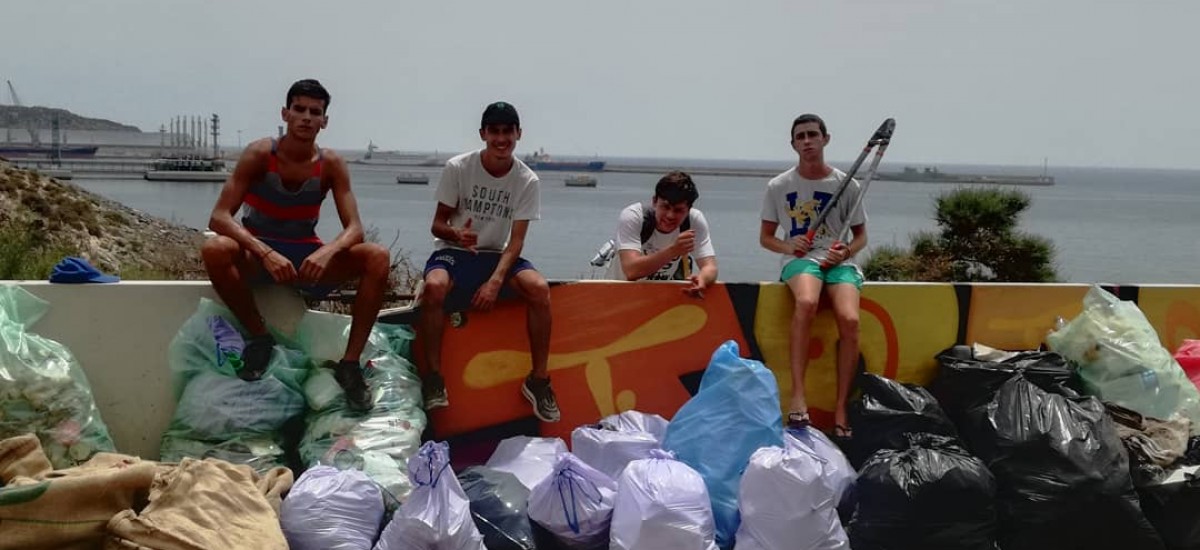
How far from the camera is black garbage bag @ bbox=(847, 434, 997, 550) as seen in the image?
14.9 feet

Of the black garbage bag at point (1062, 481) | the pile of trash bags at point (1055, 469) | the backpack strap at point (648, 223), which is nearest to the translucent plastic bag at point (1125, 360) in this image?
the pile of trash bags at point (1055, 469)

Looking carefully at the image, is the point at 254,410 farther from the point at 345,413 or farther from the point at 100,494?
the point at 100,494

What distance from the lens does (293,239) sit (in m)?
5.08

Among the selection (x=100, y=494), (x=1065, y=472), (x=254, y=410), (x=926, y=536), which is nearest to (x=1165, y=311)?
(x=1065, y=472)

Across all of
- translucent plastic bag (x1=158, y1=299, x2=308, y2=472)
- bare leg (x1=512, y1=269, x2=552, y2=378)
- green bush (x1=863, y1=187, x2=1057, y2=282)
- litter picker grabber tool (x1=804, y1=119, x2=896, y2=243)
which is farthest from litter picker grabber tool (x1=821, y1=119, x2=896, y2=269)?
green bush (x1=863, y1=187, x2=1057, y2=282)

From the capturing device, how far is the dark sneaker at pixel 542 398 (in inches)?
205

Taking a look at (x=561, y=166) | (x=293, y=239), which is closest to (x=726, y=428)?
(x=293, y=239)

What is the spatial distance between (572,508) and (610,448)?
1.75 ft

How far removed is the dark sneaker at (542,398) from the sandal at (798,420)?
3.84 ft

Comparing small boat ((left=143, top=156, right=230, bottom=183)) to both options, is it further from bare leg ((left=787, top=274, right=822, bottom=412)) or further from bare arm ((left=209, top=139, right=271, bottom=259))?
bare leg ((left=787, top=274, right=822, bottom=412))

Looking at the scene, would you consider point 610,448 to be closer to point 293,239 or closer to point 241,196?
point 293,239

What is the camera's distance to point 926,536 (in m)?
4.55

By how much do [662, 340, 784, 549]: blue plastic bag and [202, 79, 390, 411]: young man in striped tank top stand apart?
5.06 feet

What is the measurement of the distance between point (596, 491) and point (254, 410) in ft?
5.35
